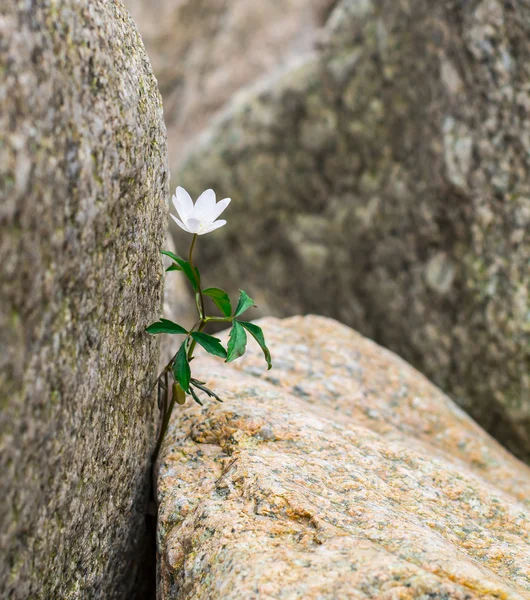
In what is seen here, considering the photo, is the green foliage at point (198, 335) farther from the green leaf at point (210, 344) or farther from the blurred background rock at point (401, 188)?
the blurred background rock at point (401, 188)

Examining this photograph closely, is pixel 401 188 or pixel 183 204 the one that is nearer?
pixel 183 204

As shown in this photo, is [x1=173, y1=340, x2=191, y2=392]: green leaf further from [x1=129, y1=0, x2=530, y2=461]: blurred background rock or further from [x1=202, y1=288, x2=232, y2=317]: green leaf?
[x1=129, y1=0, x2=530, y2=461]: blurred background rock

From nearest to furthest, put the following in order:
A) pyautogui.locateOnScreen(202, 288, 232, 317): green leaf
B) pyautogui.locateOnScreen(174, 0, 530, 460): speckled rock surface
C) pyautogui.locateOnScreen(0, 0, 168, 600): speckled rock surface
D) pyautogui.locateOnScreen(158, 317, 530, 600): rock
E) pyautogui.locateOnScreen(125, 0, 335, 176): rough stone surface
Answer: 1. pyautogui.locateOnScreen(0, 0, 168, 600): speckled rock surface
2. pyautogui.locateOnScreen(158, 317, 530, 600): rock
3. pyautogui.locateOnScreen(202, 288, 232, 317): green leaf
4. pyautogui.locateOnScreen(174, 0, 530, 460): speckled rock surface
5. pyautogui.locateOnScreen(125, 0, 335, 176): rough stone surface

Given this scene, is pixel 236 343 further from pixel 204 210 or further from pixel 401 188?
pixel 401 188

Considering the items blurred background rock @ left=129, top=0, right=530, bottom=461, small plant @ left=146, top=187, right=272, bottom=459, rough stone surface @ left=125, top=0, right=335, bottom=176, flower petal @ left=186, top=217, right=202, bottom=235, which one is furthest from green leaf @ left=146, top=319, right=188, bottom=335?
rough stone surface @ left=125, top=0, right=335, bottom=176

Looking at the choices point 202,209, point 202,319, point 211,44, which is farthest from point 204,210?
point 211,44

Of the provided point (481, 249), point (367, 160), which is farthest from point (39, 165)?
point (367, 160)
